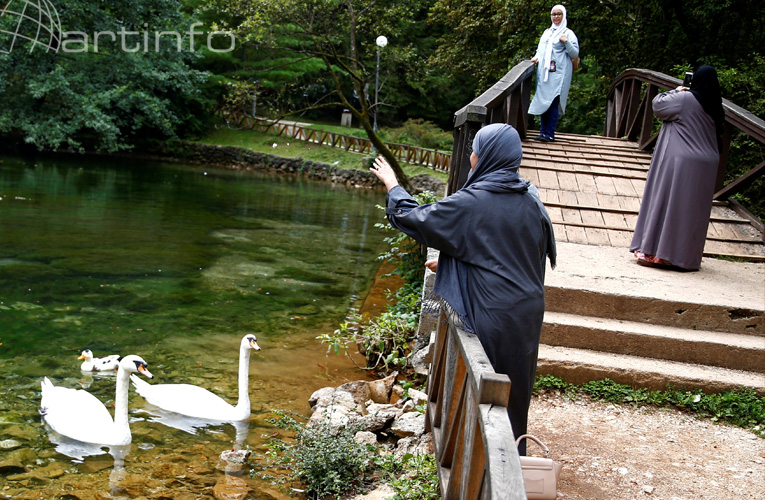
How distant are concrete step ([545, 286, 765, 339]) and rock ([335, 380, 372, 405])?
177 centimetres

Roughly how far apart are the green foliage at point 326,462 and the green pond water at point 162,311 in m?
0.25

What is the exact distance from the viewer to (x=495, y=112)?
7.46m

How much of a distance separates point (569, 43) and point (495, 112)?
9.62 ft

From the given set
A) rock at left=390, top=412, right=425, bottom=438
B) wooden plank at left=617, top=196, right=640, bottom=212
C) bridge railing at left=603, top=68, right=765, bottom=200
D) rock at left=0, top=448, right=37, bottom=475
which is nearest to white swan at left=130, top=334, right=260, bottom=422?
rock at left=0, top=448, right=37, bottom=475

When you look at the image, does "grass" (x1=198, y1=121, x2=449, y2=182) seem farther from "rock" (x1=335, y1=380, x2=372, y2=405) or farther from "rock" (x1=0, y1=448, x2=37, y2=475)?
"rock" (x1=0, y1=448, x2=37, y2=475)

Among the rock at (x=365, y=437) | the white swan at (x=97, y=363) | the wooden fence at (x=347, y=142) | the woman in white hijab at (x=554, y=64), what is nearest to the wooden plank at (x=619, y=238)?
the woman in white hijab at (x=554, y=64)

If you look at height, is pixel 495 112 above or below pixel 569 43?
below

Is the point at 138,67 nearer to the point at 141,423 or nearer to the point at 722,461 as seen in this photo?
the point at 141,423

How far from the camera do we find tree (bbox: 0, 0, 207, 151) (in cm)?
2584

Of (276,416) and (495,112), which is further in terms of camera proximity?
(495,112)

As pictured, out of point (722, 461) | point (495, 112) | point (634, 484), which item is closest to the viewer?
point (634, 484)

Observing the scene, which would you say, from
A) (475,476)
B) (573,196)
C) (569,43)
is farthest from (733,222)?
(475,476)

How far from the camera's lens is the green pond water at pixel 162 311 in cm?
532

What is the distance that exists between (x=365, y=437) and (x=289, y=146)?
3220 centimetres
